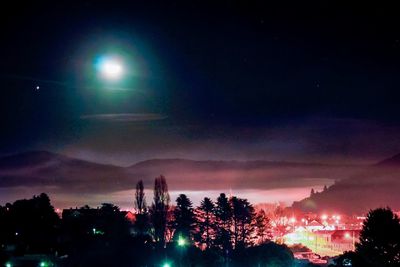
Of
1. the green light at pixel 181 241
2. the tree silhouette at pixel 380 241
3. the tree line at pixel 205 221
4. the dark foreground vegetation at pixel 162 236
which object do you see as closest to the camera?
the tree silhouette at pixel 380 241

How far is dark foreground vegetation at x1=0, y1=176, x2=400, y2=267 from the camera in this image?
94.8 ft

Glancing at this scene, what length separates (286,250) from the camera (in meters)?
41.9

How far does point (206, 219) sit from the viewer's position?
46.8 meters

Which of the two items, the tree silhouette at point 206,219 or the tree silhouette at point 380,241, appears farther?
the tree silhouette at point 206,219

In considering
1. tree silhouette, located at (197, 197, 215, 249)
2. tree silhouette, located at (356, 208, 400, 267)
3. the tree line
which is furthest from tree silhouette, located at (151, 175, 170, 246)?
tree silhouette, located at (356, 208, 400, 267)

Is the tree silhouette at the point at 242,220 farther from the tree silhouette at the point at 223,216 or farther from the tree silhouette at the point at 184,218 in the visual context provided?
the tree silhouette at the point at 184,218

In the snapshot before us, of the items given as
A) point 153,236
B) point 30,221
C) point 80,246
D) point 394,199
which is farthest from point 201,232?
point 394,199

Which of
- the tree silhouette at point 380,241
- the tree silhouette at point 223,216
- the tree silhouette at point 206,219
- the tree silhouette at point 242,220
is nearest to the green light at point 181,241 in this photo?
the tree silhouette at point 206,219

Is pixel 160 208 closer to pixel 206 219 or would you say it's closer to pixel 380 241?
pixel 206 219

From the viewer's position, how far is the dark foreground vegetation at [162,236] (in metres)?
28.9

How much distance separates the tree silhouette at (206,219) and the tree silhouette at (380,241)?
20084 millimetres

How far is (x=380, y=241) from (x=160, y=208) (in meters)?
25.6

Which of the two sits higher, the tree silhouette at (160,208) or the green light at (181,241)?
the tree silhouette at (160,208)

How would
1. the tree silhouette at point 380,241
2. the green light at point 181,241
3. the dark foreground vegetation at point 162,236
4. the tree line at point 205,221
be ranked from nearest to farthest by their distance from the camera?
1. the tree silhouette at point 380,241
2. the dark foreground vegetation at point 162,236
3. the green light at point 181,241
4. the tree line at point 205,221
